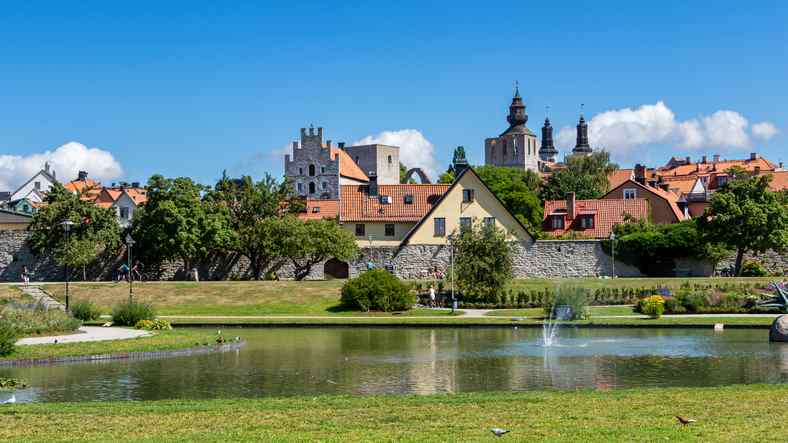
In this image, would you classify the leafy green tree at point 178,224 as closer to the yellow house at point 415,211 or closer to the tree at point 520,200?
the yellow house at point 415,211

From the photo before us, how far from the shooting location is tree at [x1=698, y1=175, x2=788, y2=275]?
55.4 m

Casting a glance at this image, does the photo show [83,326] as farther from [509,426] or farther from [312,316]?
[509,426]

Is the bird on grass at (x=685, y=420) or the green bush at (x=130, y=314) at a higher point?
the green bush at (x=130, y=314)

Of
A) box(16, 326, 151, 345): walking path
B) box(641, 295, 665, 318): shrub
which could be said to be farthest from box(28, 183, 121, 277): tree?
box(641, 295, 665, 318): shrub

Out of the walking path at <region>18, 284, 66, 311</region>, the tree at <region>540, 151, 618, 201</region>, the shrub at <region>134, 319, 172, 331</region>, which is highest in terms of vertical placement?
the tree at <region>540, 151, 618, 201</region>

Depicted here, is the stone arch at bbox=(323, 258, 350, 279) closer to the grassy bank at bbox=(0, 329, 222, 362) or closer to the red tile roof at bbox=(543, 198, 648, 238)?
the red tile roof at bbox=(543, 198, 648, 238)

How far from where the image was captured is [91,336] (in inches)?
1214

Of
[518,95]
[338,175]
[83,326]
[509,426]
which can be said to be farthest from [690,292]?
[518,95]

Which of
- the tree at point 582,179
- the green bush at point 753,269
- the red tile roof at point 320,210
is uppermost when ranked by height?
the tree at point 582,179

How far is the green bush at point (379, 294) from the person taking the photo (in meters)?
43.9

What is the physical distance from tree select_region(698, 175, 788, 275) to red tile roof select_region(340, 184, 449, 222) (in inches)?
731

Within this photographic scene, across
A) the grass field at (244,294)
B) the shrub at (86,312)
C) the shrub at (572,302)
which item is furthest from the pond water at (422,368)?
the grass field at (244,294)

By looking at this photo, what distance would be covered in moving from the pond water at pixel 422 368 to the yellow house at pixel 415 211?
27.9 m

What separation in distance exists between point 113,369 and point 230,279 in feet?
127
